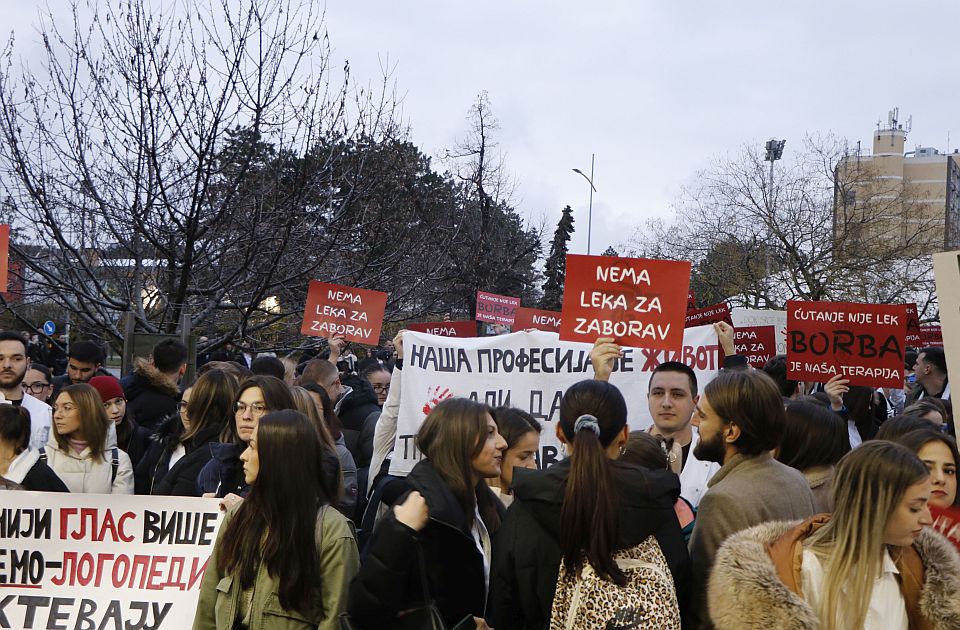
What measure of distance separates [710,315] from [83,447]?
6574 millimetres

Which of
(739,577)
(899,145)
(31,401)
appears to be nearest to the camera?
(739,577)

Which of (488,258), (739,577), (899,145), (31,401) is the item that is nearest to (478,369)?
(31,401)

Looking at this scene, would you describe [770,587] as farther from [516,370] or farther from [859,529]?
[516,370]

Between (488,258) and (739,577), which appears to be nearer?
(739,577)

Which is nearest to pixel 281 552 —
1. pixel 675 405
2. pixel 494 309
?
pixel 675 405

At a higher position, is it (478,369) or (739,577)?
(478,369)

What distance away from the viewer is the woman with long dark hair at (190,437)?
5219mm

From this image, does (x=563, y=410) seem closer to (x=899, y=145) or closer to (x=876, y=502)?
(x=876, y=502)

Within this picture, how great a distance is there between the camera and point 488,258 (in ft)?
83.7

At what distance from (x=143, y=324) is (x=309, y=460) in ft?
24.8

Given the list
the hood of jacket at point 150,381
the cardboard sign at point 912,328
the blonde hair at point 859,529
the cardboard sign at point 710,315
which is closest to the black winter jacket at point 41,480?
the hood of jacket at point 150,381

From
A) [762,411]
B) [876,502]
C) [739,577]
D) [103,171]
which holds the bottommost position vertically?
[739,577]

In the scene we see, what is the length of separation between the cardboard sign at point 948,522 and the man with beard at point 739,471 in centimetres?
60

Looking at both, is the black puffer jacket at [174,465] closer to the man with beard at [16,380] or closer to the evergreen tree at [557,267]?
the man with beard at [16,380]
